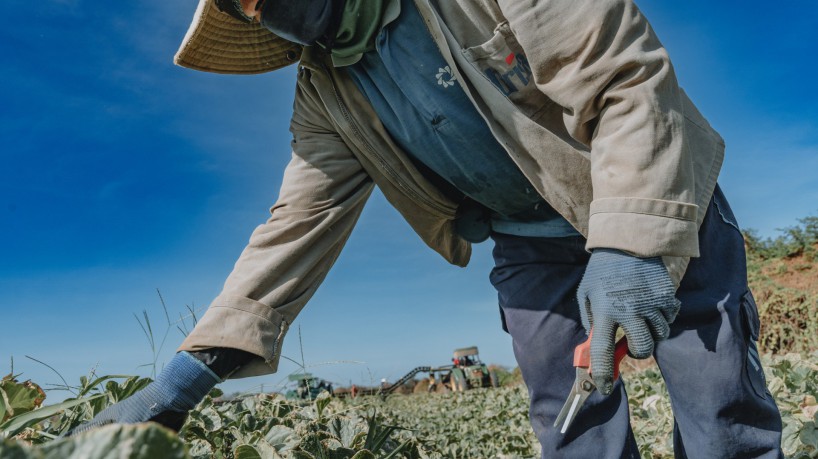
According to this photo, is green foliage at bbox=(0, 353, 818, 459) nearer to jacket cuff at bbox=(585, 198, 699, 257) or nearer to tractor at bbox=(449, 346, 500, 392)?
jacket cuff at bbox=(585, 198, 699, 257)

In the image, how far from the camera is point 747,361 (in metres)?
1.74

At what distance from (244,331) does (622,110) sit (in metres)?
1.28

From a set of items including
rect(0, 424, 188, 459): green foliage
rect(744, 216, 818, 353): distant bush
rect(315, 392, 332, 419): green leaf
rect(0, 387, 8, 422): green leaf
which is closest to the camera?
rect(0, 424, 188, 459): green foliage

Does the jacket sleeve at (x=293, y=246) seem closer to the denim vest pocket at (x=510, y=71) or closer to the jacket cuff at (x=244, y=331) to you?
the jacket cuff at (x=244, y=331)

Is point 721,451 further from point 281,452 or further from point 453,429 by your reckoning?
point 453,429

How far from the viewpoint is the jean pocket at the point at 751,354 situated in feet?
5.68

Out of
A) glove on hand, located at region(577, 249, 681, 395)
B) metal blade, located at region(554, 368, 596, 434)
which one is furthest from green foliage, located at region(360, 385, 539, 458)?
glove on hand, located at region(577, 249, 681, 395)

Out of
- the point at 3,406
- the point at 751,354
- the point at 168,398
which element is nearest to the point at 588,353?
the point at 751,354

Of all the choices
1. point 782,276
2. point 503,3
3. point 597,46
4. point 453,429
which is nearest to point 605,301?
point 597,46

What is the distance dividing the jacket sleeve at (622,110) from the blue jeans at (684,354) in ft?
0.93

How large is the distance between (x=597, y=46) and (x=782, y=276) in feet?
30.7

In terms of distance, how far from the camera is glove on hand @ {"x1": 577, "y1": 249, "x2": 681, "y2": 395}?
1537 mm

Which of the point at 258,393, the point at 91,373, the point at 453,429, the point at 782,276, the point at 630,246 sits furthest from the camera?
the point at 782,276

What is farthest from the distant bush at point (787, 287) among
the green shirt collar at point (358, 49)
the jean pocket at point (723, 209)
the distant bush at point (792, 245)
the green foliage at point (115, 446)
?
the green foliage at point (115, 446)
